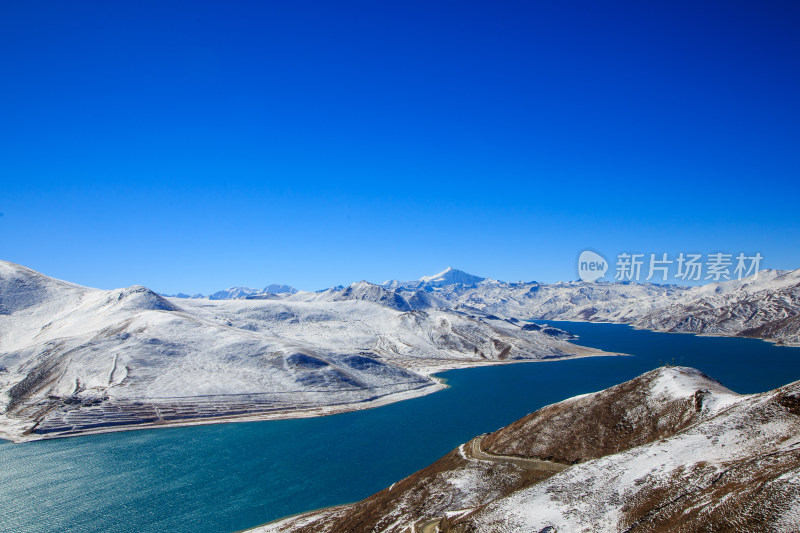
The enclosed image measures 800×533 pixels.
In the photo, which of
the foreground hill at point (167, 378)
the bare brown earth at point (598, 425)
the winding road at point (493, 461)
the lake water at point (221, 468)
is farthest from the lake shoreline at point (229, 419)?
the bare brown earth at point (598, 425)

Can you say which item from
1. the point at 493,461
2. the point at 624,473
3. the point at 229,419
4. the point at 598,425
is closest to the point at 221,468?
the point at 229,419

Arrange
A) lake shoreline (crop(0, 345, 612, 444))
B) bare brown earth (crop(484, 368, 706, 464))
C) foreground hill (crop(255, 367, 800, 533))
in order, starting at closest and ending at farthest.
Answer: foreground hill (crop(255, 367, 800, 533)), bare brown earth (crop(484, 368, 706, 464)), lake shoreline (crop(0, 345, 612, 444))

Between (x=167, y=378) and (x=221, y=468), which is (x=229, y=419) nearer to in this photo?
(x=167, y=378)

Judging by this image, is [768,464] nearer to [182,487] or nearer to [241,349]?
[182,487]

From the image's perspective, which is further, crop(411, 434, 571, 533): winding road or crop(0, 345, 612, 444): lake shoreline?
crop(0, 345, 612, 444): lake shoreline

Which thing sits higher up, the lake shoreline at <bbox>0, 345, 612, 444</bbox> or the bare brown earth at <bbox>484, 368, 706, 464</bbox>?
the bare brown earth at <bbox>484, 368, 706, 464</bbox>

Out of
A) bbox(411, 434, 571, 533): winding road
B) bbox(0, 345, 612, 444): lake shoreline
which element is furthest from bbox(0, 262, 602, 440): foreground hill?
bbox(411, 434, 571, 533): winding road

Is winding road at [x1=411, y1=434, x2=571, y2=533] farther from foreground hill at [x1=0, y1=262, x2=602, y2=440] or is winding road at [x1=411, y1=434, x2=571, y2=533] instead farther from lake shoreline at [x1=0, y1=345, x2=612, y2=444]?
foreground hill at [x1=0, y1=262, x2=602, y2=440]

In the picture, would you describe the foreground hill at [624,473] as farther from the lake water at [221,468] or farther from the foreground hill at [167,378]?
the foreground hill at [167,378]
